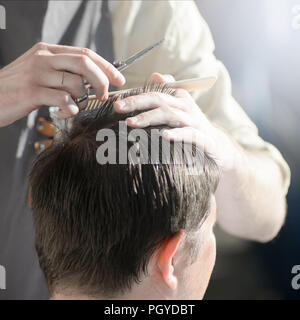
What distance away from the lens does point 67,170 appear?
750 millimetres

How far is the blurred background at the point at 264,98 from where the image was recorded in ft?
5.08

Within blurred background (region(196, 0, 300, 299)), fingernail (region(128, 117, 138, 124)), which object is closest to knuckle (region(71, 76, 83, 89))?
fingernail (region(128, 117, 138, 124))

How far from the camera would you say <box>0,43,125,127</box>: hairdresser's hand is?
76cm

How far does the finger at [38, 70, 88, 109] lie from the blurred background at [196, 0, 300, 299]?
0.91 metres

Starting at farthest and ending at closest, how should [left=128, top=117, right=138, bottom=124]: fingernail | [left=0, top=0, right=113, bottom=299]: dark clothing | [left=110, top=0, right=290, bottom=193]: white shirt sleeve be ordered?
1. [left=110, top=0, right=290, bottom=193]: white shirt sleeve
2. [left=0, top=0, right=113, bottom=299]: dark clothing
3. [left=128, top=117, right=138, bottom=124]: fingernail

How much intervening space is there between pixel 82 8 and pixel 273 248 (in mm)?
1121

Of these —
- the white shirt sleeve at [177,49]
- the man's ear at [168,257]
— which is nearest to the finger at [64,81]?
the man's ear at [168,257]

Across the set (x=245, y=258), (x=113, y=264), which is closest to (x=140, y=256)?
(x=113, y=264)

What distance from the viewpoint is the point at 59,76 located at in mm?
771

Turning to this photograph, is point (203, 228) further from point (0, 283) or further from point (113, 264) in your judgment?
point (0, 283)

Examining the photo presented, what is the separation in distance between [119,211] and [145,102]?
0.63 feet

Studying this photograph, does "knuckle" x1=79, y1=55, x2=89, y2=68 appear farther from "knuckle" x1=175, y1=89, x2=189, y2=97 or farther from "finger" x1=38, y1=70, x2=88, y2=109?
"knuckle" x1=175, y1=89, x2=189, y2=97

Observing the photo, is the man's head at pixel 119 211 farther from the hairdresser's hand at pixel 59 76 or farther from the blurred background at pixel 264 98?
the blurred background at pixel 264 98

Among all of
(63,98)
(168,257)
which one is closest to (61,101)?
(63,98)
